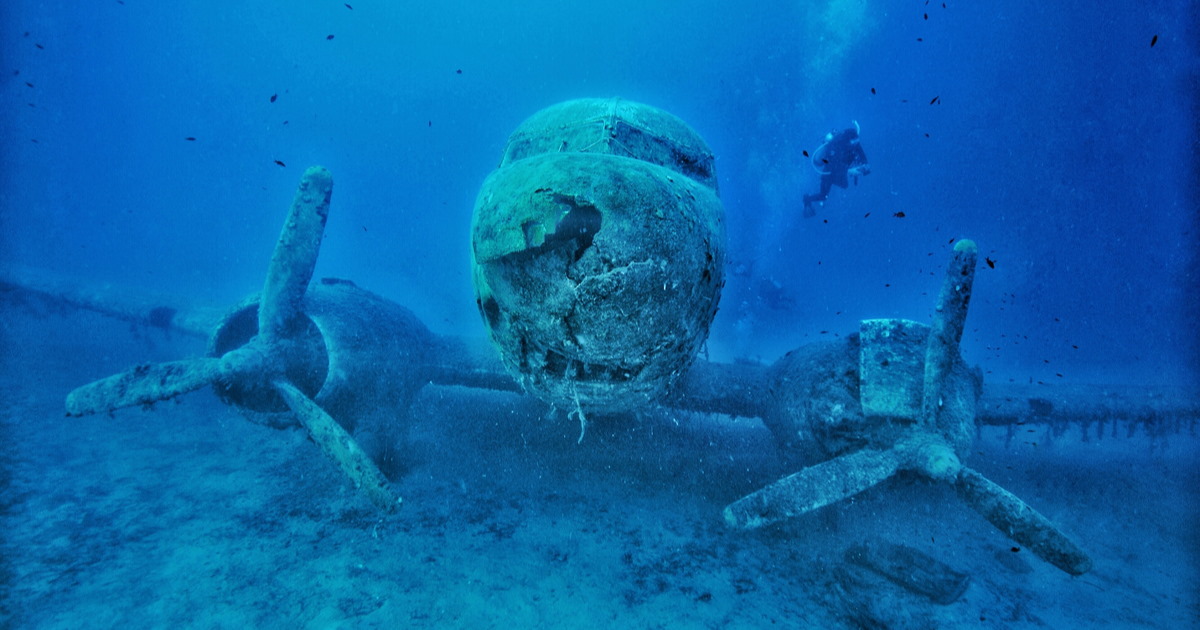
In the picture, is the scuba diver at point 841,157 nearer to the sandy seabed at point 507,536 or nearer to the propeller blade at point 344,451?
the sandy seabed at point 507,536

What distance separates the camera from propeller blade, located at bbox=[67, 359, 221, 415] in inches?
174

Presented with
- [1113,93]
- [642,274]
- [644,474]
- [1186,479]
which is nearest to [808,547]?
[644,474]

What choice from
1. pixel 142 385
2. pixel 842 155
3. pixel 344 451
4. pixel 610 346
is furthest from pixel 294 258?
pixel 842 155

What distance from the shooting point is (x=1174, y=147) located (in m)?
37.1

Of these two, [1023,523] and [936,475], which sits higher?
[936,475]

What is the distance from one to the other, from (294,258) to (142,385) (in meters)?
1.99

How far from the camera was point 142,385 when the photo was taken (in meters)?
4.61

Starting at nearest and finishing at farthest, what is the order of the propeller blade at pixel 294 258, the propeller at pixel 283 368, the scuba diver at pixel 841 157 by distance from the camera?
the propeller at pixel 283 368 < the propeller blade at pixel 294 258 < the scuba diver at pixel 841 157

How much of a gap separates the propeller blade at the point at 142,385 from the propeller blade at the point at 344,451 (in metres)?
0.98

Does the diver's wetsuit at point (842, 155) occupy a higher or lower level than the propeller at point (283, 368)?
higher

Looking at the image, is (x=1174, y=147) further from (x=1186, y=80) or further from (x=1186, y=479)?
(x=1186, y=479)

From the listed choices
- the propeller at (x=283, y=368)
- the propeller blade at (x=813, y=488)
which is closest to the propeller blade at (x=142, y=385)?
the propeller at (x=283, y=368)

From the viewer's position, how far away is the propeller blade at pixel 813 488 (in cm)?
348

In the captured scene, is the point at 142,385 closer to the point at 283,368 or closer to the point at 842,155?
the point at 283,368
